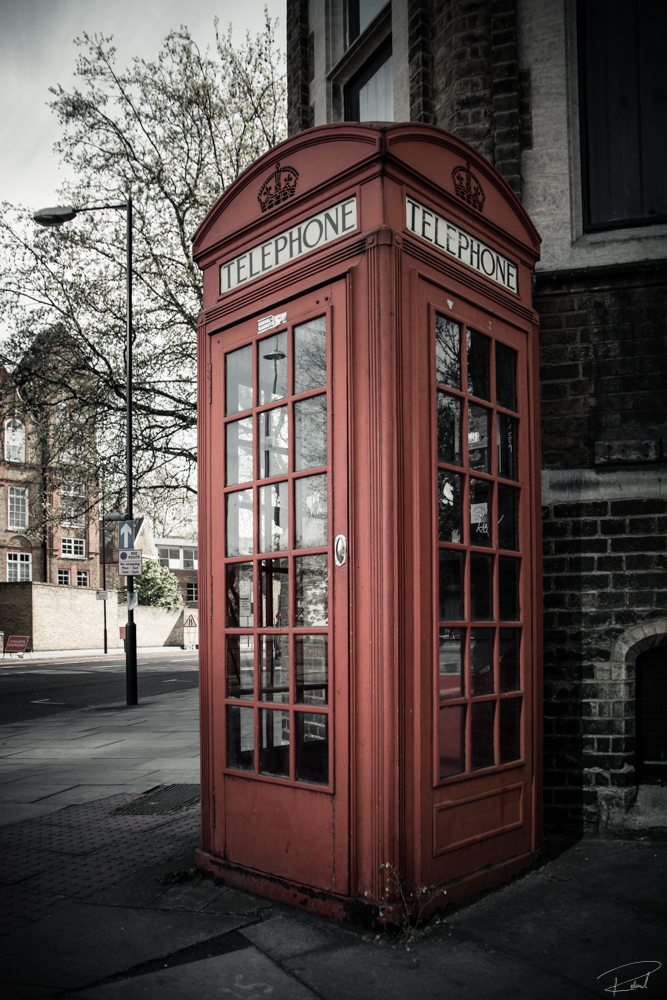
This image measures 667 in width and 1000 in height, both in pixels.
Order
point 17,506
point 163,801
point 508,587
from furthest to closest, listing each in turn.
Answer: point 17,506
point 163,801
point 508,587

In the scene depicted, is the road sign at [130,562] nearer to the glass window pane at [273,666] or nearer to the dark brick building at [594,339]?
the dark brick building at [594,339]

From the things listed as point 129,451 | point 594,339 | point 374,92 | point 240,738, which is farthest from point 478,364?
point 129,451

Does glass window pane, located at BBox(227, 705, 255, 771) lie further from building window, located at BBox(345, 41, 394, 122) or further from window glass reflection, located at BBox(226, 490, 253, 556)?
building window, located at BBox(345, 41, 394, 122)

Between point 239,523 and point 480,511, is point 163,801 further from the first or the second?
point 480,511

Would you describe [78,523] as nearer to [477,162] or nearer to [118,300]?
[118,300]

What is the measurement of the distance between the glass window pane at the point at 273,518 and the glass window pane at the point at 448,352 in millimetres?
974

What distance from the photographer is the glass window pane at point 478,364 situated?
159 inches

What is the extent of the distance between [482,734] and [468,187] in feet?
9.44

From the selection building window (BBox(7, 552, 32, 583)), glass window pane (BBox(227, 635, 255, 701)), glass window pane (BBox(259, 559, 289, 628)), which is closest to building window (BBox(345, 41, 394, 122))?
glass window pane (BBox(259, 559, 289, 628))

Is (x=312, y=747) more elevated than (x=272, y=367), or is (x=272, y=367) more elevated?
(x=272, y=367)

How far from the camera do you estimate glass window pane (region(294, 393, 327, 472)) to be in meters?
3.73

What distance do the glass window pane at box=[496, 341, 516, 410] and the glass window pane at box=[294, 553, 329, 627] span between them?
A: 4.60 feet

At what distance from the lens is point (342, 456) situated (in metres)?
3.57

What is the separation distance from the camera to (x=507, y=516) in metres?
4.24
